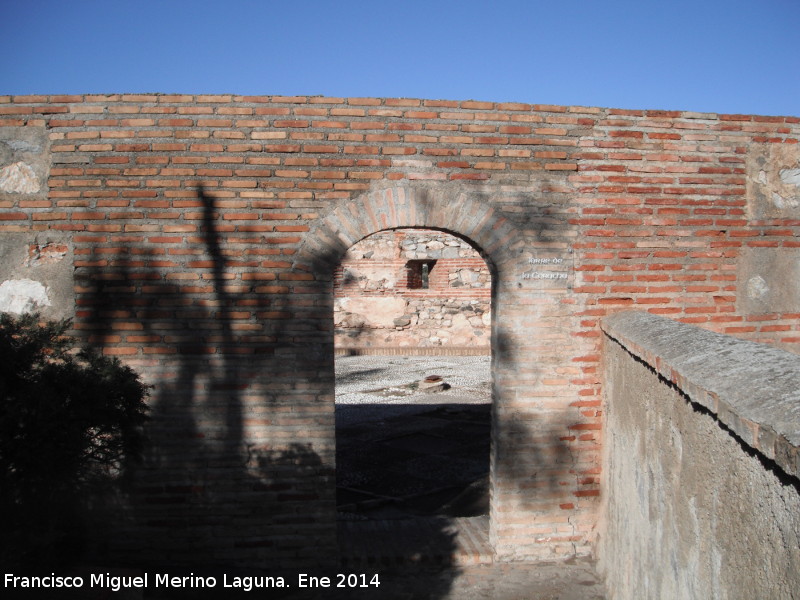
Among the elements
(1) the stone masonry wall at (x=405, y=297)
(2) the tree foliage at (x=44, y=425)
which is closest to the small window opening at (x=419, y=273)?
(1) the stone masonry wall at (x=405, y=297)

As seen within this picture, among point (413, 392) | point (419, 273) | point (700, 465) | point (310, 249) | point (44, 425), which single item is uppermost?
point (419, 273)

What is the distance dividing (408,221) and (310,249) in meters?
0.71

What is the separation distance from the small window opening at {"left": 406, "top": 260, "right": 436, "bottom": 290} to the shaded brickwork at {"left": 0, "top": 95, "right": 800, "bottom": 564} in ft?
38.5

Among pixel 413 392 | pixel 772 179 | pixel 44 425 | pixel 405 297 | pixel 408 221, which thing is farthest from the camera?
pixel 405 297

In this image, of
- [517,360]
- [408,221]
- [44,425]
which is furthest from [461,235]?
[44,425]

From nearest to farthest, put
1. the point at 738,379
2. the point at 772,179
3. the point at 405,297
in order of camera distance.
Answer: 1. the point at 738,379
2. the point at 772,179
3. the point at 405,297

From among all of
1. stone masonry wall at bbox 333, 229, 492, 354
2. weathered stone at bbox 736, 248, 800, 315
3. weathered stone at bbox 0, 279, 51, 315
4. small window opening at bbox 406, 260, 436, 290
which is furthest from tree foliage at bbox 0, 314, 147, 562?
small window opening at bbox 406, 260, 436, 290

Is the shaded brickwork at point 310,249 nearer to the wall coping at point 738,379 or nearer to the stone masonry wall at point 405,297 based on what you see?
the wall coping at point 738,379

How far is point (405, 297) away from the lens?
16.2 metres

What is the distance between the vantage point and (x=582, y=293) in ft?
15.5

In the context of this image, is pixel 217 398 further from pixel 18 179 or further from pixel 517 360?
pixel 517 360

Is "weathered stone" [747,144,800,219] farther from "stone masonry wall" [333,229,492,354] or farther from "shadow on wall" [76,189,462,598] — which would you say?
"stone masonry wall" [333,229,492,354]

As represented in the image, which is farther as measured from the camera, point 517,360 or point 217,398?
point 517,360

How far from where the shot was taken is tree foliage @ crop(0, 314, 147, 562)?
297 cm
